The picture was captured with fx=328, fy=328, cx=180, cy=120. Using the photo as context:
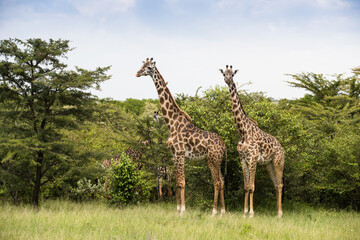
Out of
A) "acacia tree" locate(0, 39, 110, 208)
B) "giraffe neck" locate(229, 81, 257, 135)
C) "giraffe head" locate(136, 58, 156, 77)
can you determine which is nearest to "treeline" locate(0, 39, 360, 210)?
"acacia tree" locate(0, 39, 110, 208)

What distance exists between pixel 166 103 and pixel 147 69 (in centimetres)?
118

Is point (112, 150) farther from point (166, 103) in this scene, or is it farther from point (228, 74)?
point (228, 74)

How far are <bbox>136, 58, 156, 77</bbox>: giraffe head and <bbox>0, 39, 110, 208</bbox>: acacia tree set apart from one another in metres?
2.27

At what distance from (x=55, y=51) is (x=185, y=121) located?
495 cm

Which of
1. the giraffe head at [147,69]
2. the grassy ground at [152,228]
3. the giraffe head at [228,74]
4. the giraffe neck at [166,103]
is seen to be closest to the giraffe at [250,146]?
the giraffe head at [228,74]

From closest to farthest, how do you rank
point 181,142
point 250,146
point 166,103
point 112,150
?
point 250,146
point 181,142
point 166,103
point 112,150

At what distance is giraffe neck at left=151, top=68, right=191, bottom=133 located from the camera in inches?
394

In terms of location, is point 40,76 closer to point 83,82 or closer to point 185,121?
point 83,82

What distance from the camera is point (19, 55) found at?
10.8 meters

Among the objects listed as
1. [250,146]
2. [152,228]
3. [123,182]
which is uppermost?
[250,146]

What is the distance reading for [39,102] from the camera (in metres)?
11.4

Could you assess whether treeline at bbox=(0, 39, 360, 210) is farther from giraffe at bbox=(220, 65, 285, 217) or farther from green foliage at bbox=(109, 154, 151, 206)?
giraffe at bbox=(220, 65, 285, 217)

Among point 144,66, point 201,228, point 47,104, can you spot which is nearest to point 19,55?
point 47,104

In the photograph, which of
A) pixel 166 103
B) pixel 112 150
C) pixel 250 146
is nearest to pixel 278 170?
pixel 250 146
